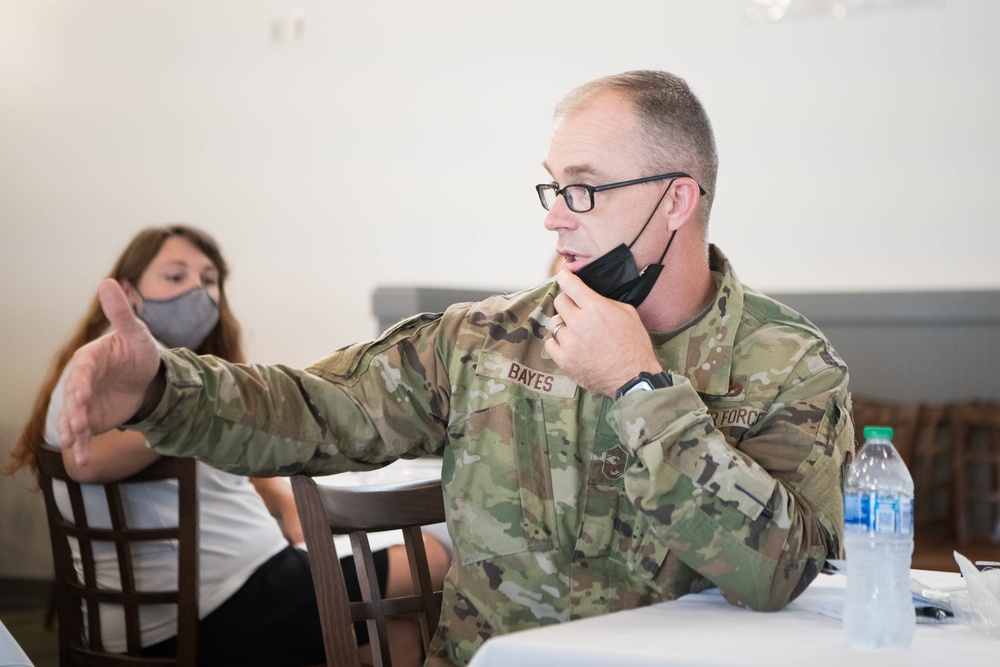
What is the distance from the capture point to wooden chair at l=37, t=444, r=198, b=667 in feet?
6.64

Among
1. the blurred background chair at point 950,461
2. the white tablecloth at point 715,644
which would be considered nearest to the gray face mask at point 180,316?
the white tablecloth at point 715,644

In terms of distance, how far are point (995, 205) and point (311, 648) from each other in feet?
12.5

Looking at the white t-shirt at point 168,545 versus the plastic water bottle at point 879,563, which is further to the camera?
the white t-shirt at point 168,545

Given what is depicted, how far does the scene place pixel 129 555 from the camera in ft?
A: 6.73

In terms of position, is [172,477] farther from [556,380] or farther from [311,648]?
[556,380]

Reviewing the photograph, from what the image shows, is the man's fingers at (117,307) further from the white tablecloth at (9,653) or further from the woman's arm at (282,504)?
the woman's arm at (282,504)

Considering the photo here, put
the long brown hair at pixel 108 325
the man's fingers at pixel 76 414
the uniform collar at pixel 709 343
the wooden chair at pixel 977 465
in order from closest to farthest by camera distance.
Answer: the man's fingers at pixel 76 414, the uniform collar at pixel 709 343, the long brown hair at pixel 108 325, the wooden chair at pixel 977 465

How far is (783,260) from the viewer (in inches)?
193

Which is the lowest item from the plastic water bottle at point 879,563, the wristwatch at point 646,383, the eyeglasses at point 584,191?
the plastic water bottle at point 879,563

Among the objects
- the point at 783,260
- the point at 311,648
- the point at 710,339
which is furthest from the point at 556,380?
the point at 783,260

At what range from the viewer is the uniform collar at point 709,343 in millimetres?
1417

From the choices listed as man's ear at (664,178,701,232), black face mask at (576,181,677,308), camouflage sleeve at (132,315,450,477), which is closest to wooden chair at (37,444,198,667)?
camouflage sleeve at (132,315,450,477)

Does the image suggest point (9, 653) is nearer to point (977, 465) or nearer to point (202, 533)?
point (202, 533)

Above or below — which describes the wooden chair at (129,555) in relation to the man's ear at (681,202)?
below
